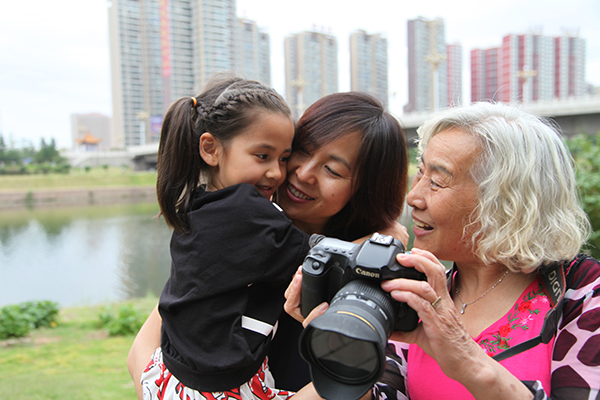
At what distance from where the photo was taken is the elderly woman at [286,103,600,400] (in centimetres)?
100

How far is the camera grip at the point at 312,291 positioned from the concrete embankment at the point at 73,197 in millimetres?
18866

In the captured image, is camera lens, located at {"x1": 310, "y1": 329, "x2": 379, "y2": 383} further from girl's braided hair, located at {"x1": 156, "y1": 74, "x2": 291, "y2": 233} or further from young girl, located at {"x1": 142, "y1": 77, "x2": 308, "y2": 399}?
girl's braided hair, located at {"x1": 156, "y1": 74, "x2": 291, "y2": 233}

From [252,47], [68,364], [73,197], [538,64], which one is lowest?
[68,364]

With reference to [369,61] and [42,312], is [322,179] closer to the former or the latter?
[42,312]

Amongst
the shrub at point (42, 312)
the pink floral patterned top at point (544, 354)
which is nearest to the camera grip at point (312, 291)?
the pink floral patterned top at point (544, 354)

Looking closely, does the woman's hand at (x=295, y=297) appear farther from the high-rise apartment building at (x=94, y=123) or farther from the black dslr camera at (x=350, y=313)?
the high-rise apartment building at (x=94, y=123)

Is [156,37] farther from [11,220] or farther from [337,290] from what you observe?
[337,290]

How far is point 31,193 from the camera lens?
19.6m

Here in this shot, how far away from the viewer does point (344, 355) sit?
3.05 feet

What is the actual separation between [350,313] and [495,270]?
703mm

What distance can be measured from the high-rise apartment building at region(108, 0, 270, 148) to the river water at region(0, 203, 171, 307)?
2059 cm

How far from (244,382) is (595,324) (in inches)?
37.0

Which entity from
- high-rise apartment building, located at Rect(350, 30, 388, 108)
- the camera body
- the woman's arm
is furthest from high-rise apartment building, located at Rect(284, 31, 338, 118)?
the camera body

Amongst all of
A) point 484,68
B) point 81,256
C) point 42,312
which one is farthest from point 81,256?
point 484,68
